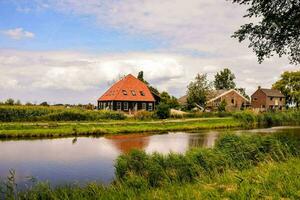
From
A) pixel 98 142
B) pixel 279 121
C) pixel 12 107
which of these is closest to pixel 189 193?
pixel 98 142

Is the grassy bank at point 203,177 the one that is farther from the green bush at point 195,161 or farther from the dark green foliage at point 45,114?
the dark green foliage at point 45,114

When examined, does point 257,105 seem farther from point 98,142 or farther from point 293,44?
point 293,44

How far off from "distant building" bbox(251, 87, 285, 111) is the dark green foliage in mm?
55049

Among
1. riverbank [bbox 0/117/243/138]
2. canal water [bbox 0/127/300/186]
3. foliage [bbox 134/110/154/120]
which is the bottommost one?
canal water [bbox 0/127/300/186]

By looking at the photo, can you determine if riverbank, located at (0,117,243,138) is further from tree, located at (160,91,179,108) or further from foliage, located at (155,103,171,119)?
tree, located at (160,91,179,108)

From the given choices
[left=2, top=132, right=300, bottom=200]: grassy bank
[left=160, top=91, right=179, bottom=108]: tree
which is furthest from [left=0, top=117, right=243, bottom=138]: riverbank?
[left=2, top=132, right=300, bottom=200]: grassy bank

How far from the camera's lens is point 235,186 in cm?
923

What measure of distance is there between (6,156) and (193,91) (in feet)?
172

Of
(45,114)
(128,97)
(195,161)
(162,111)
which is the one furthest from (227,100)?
(195,161)

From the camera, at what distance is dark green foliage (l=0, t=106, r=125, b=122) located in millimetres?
44287

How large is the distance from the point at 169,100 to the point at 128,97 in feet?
38.4

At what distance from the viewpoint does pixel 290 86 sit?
10056 centimetres

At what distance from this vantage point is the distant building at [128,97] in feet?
203

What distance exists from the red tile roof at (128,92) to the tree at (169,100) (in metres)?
4.60
